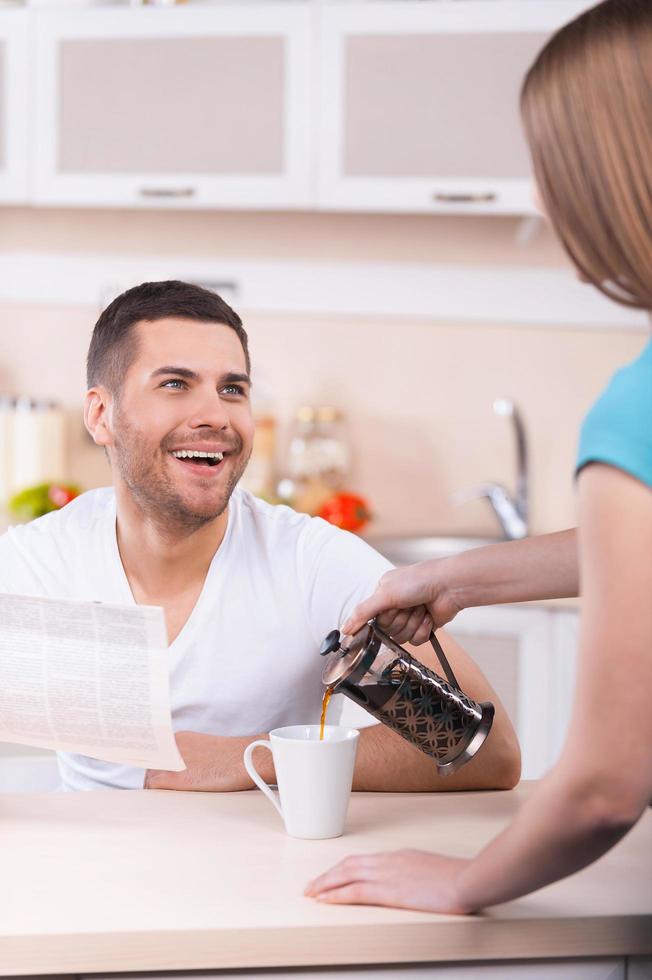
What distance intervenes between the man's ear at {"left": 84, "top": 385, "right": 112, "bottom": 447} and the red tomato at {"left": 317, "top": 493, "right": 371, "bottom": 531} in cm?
144

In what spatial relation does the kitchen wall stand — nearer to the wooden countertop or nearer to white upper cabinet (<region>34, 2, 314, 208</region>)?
white upper cabinet (<region>34, 2, 314, 208</region>)

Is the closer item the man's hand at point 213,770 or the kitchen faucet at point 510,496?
the man's hand at point 213,770

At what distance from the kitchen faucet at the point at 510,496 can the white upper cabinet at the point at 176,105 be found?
0.76m

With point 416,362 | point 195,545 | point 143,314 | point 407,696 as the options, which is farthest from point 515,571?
point 416,362

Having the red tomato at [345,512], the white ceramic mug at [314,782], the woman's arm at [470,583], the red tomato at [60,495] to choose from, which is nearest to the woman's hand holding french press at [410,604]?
the woman's arm at [470,583]

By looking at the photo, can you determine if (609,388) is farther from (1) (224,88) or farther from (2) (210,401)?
(1) (224,88)

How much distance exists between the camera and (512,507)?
3.14 metres

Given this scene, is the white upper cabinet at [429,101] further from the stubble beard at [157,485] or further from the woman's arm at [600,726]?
the woman's arm at [600,726]

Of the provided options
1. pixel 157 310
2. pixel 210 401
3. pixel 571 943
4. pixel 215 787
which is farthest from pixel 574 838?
pixel 157 310

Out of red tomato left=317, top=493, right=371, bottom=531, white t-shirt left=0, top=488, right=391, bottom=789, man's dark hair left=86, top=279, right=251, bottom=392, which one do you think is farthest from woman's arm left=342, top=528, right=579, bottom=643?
red tomato left=317, top=493, right=371, bottom=531

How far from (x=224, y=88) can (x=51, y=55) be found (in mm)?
471

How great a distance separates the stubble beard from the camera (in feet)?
5.16

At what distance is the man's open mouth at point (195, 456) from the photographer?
63.3 inches

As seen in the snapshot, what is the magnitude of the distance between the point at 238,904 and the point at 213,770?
1.13ft
